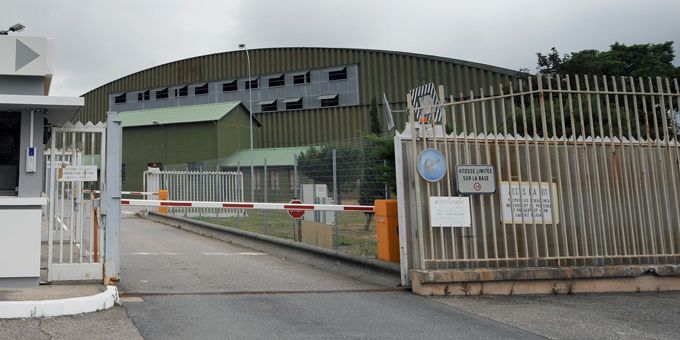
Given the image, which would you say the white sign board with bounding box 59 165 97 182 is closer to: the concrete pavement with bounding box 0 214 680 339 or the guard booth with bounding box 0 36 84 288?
the guard booth with bounding box 0 36 84 288

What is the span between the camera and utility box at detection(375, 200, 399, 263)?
8.08m

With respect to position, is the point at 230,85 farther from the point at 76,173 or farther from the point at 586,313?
the point at 586,313

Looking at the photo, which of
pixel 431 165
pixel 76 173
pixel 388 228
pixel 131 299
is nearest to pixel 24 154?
pixel 76 173

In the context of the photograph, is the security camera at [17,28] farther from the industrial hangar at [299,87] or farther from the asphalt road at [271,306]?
the industrial hangar at [299,87]

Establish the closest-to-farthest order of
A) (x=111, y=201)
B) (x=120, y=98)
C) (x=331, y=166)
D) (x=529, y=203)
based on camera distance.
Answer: (x=111, y=201), (x=529, y=203), (x=331, y=166), (x=120, y=98)

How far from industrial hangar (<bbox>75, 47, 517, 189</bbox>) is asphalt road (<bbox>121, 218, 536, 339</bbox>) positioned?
3113 cm

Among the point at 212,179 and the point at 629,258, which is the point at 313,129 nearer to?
the point at 212,179

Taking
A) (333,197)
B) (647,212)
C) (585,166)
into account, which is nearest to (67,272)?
(333,197)

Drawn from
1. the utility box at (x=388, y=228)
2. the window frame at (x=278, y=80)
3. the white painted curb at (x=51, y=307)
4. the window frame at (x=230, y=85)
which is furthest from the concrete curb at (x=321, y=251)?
the window frame at (x=230, y=85)

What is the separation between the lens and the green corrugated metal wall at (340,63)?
43.5 m

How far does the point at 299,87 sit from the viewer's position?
4669 centimetres

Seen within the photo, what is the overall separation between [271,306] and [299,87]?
41548 mm

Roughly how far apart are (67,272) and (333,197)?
18.3 ft

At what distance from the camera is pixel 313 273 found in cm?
921
